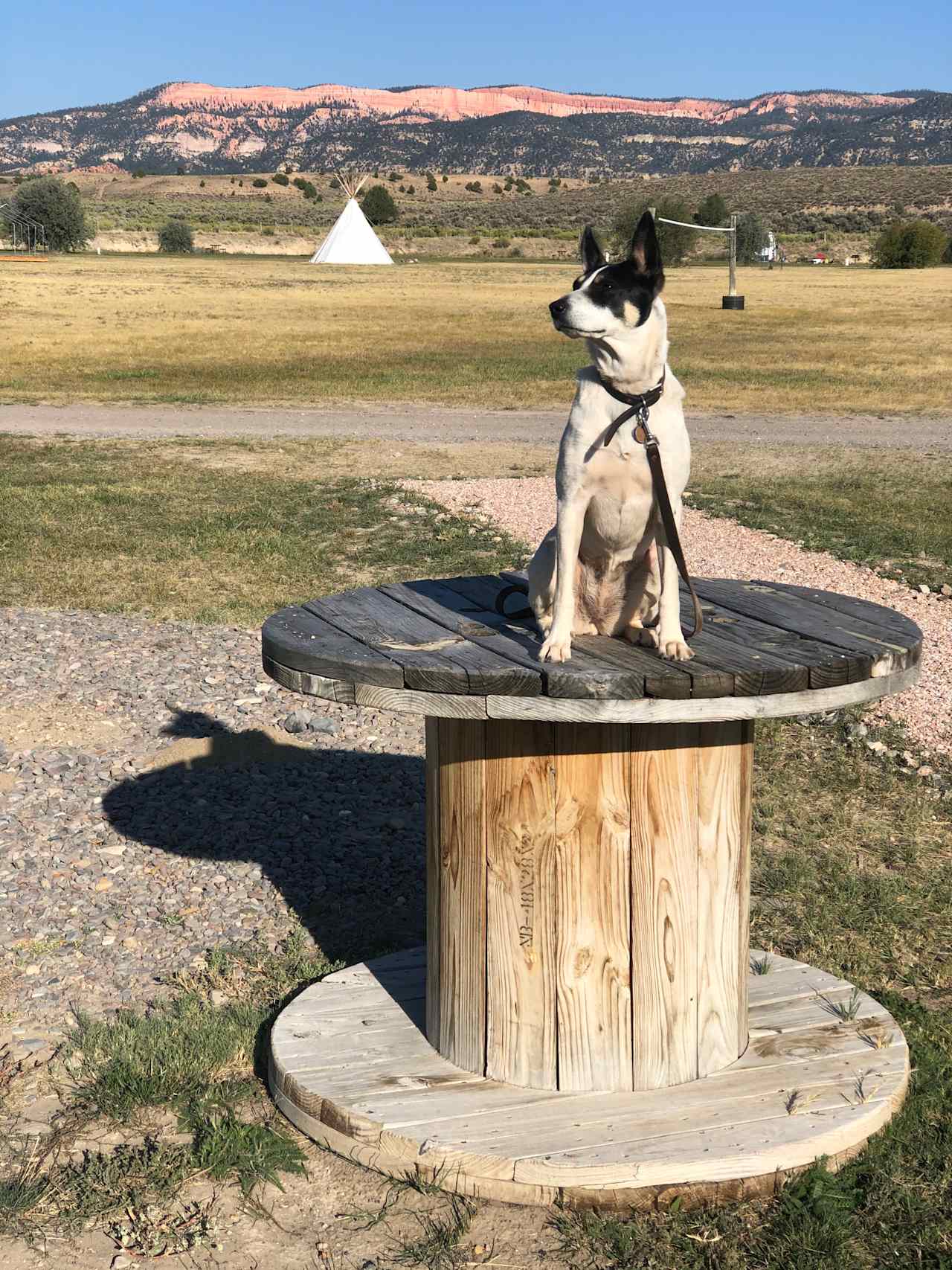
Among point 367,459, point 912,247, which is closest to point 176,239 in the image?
point 912,247

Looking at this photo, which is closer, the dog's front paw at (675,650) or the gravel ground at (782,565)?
the dog's front paw at (675,650)

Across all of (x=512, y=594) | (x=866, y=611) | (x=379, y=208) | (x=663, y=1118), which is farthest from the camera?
(x=379, y=208)

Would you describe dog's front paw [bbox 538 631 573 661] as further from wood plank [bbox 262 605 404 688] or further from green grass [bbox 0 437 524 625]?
green grass [bbox 0 437 524 625]

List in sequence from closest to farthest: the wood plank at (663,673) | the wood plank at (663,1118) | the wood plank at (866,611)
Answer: the wood plank at (663,673)
the wood plank at (663,1118)
the wood plank at (866,611)

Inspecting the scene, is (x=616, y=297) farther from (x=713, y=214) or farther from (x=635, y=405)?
(x=713, y=214)

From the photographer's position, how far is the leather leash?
10.5ft

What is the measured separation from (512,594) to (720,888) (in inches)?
41.4

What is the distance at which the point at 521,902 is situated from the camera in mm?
3375

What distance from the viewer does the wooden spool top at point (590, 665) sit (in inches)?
117

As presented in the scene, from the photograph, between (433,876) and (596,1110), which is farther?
(433,876)

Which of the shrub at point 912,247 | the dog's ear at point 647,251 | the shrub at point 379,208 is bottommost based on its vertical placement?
the dog's ear at point 647,251

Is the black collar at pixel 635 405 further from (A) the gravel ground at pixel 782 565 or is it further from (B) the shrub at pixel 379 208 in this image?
(B) the shrub at pixel 379 208

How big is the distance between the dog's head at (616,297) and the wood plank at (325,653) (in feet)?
2.78

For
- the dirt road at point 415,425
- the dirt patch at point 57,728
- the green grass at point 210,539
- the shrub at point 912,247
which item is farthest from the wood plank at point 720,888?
the shrub at point 912,247
